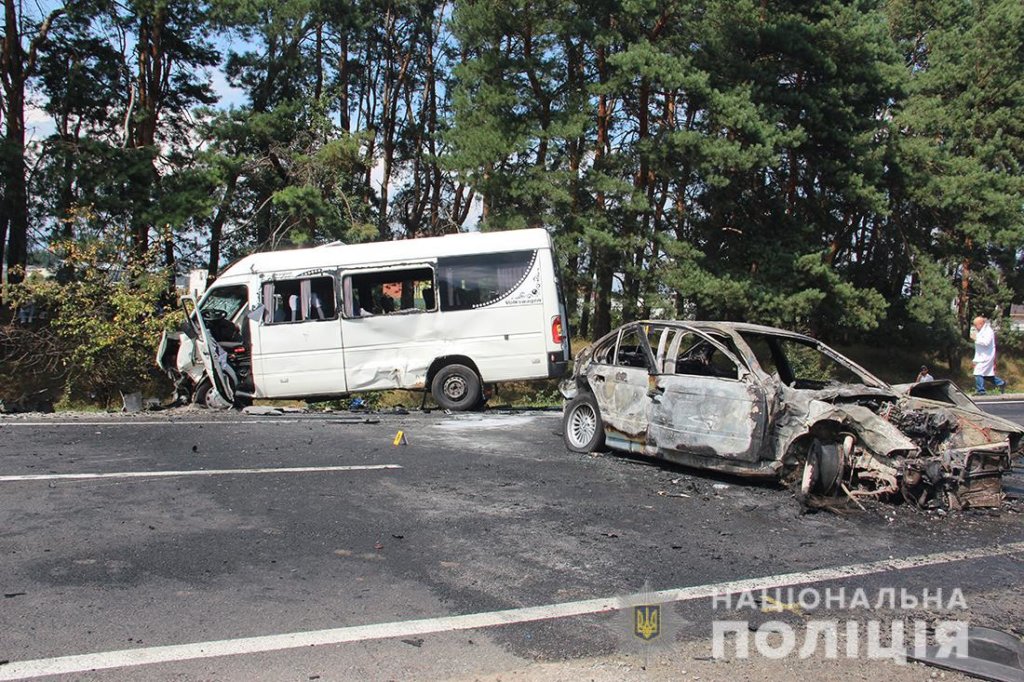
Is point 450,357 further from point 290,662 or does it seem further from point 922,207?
point 922,207

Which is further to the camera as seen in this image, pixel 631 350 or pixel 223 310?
pixel 223 310

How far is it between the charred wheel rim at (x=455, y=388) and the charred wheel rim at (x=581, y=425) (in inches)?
154

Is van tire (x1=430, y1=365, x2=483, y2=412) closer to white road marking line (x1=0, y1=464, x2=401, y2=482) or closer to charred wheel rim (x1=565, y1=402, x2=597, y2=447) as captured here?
charred wheel rim (x1=565, y1=402, x2=597, y2=447)

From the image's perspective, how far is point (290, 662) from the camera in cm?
378

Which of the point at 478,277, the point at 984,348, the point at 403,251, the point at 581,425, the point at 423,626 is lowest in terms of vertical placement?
the point at 423,626

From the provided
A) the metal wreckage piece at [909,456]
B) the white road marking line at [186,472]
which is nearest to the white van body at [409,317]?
the white road marking line at [186,472]

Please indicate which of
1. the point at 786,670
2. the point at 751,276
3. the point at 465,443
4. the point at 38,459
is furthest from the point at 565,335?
the point at 751,276

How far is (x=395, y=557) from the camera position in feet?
17.4

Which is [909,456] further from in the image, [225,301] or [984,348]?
[984,348]

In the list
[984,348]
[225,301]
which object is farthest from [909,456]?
[984,348]

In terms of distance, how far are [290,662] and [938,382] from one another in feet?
20.6

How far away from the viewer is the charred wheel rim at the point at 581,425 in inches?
357

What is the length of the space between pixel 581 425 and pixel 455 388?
4.15 meters

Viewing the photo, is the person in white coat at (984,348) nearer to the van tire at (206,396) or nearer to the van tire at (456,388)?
the van tire at (456,388)
